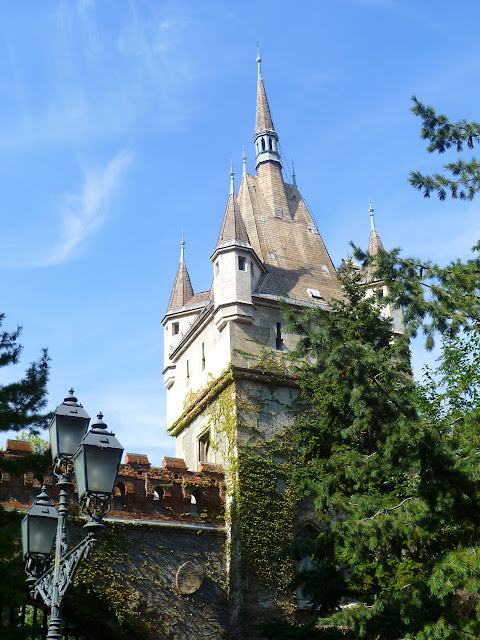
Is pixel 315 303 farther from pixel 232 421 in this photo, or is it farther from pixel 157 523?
pixel 157 523

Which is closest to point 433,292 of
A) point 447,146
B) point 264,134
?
point 447,146

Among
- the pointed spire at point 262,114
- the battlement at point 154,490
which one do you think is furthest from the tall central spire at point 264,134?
the battlement at point 154,490

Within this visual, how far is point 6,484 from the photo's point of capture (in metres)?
15.0

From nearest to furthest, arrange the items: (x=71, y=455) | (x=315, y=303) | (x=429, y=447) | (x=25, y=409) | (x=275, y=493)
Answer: (x=71, y=455) < (x=429, y=447) < (x=25, y=409) < (x=275, y=493) < (x=315, y=303)

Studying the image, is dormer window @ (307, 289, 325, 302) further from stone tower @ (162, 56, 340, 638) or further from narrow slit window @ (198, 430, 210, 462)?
narrow slit window @ (198, 430, 210, 462)

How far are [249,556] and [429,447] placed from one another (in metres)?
5.76

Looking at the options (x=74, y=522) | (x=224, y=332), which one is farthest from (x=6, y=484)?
(x=224, y=332)

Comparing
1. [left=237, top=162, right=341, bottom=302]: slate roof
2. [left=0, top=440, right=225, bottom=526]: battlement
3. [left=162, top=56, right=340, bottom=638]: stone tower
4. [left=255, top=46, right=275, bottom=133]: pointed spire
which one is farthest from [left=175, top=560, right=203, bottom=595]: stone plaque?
[left=255, top=46, right=275, bottom=133]: pointed spire

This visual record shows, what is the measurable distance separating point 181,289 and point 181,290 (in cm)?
4

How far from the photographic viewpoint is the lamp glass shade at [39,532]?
889 centimetres

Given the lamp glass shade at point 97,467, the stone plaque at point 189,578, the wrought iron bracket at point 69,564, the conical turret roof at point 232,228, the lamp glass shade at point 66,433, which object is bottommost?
the wrought iron bracket at point 69,564

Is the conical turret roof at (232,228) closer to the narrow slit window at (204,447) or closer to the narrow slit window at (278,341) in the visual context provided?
the narrow slit window at (278,341)

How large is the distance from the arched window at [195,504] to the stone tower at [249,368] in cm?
61

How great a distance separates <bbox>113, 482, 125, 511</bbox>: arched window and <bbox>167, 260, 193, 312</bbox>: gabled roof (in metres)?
7.48
